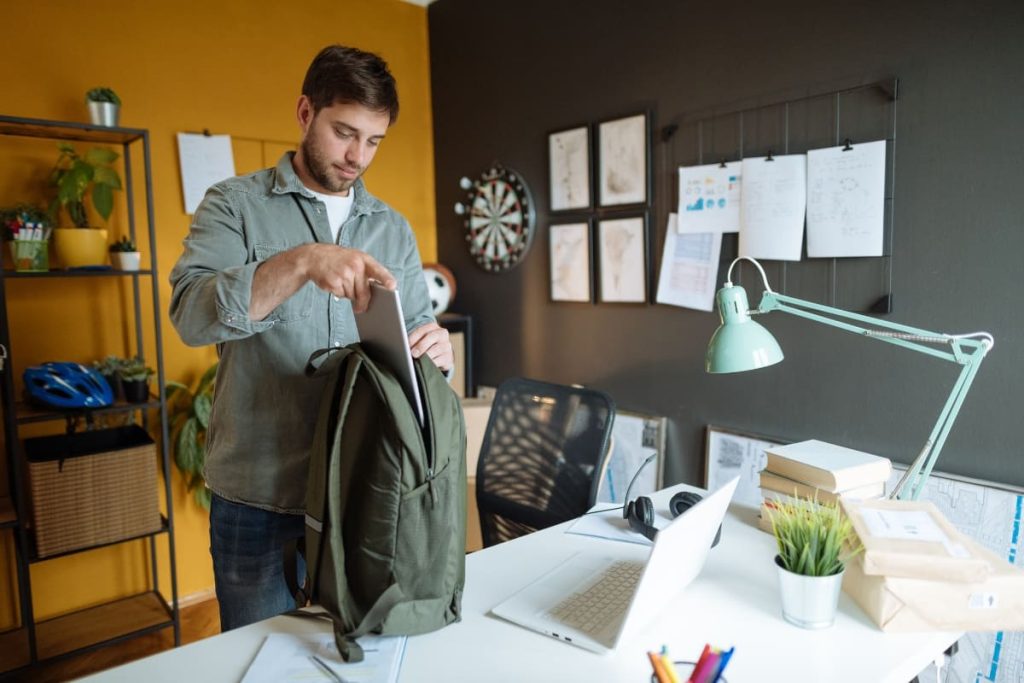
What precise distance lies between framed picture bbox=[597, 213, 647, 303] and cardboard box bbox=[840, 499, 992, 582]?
1667mm

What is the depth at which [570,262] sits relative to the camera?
316 cm

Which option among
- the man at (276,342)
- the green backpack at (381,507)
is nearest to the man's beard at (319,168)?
the man at (276,342)

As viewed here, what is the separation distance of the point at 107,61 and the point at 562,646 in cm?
287

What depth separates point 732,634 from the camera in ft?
3.74

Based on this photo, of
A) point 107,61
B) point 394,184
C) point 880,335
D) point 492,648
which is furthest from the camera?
point 394,184

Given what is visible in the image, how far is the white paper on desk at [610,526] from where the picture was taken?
1550mm

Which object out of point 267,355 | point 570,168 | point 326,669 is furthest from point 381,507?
point 570,168

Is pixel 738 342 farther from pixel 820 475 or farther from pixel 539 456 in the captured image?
pixel 539 456

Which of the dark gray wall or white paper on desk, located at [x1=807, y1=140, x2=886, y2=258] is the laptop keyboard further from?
white paper on desk, located at [x1=807, y1=140, x2=886, y2=258]

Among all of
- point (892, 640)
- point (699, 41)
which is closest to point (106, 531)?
point (892, 640)

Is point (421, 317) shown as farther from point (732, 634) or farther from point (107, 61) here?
point (107, 61)

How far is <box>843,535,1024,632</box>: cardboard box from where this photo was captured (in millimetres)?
1132

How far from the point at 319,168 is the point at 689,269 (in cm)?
154

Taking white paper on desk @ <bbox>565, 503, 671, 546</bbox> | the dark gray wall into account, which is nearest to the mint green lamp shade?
white paper on desk @ <bbox>565, 503, 671, 546</bbox>
